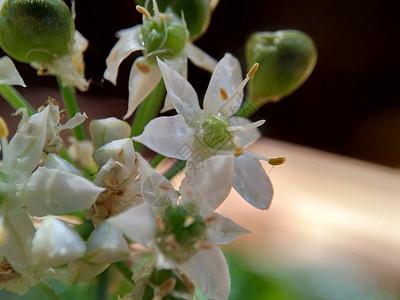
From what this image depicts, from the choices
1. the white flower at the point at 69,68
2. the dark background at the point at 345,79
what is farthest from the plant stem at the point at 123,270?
the dark background at the point at 345,79

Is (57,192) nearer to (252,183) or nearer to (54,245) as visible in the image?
(54,245)

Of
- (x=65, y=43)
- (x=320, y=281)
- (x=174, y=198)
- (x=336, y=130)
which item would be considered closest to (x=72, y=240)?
(x=174, y=198)

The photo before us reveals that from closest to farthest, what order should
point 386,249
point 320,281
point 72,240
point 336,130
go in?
point 72,240 < point 320,281 < point 386,249 < point 336,130

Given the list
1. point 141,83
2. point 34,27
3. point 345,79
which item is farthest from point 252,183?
point 345,79

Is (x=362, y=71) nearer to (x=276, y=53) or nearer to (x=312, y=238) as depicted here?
(x=312, y=238)

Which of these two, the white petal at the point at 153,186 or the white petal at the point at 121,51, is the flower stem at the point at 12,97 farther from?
the white petal at the point at 153,186

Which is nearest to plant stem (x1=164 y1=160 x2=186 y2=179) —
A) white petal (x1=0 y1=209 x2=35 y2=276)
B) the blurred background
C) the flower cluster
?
the flower cluster

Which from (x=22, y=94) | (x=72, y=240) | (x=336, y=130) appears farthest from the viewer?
(x=336, y=130)

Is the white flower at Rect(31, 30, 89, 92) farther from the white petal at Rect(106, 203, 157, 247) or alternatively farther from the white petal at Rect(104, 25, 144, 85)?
the white petal at Rect(106, 203, 157, 247)
